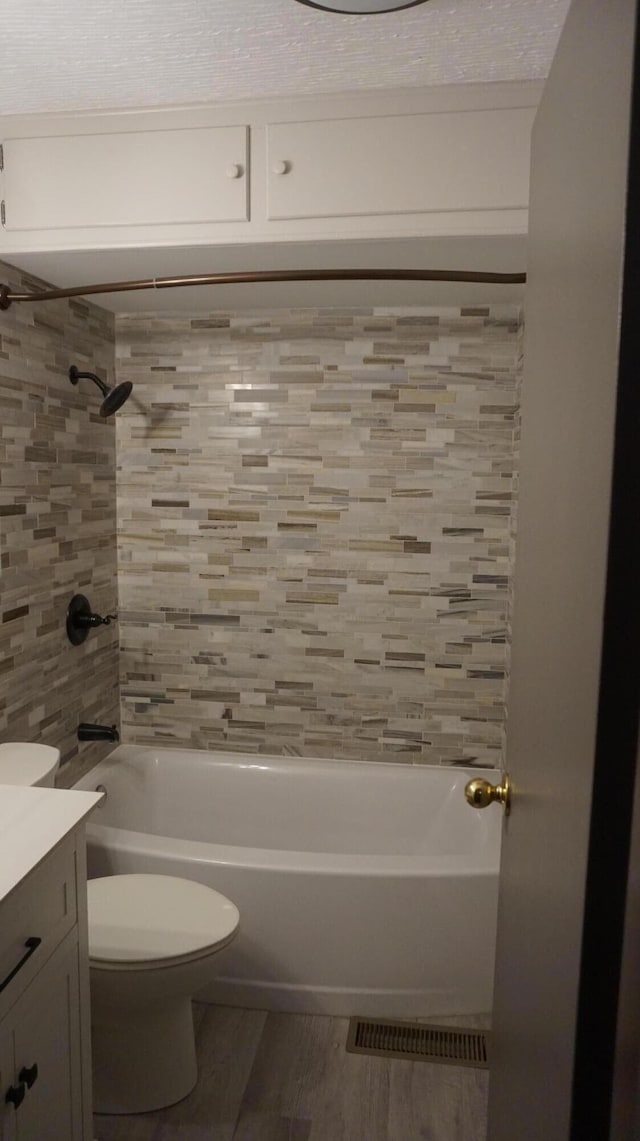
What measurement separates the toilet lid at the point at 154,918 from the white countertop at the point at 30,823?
464 mm

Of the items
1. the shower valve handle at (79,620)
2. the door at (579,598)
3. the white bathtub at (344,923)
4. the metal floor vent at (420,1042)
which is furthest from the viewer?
the shower valve handle at (79,620)

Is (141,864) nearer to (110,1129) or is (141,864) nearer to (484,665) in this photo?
(110,1129)

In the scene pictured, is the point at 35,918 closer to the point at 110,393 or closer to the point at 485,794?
the point at 485,794

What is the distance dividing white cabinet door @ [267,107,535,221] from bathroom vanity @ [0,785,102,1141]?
1.48 meters

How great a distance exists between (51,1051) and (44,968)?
6.4 inches

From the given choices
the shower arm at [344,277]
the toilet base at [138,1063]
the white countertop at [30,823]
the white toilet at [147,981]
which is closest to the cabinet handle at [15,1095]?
the white countertop at [30,823]

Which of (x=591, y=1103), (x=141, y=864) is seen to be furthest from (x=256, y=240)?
(x=591, y=1103)

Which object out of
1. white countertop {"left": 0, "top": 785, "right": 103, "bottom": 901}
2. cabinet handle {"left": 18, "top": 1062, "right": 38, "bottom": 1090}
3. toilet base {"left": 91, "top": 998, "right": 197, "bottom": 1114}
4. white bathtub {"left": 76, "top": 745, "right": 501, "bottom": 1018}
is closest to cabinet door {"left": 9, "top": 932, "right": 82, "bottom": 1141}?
cabinet handle {"left": 18, "top": 1062, "right": 38, "bottom": 1090}

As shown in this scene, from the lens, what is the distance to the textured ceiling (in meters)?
1.50

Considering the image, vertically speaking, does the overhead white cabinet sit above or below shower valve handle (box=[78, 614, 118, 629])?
above

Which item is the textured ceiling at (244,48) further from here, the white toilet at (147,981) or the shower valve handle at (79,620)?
the white toilet at (147,981)

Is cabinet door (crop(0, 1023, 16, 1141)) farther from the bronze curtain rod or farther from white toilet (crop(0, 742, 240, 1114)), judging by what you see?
the bronze curtain rod

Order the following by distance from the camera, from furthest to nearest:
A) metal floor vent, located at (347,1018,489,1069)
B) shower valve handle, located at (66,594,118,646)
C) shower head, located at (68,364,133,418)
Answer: shower valve handle, located at (66,594,118,646)
shower head, located at (68,364,133,418)
metal floor vent, located at (347,1018,489,1069)

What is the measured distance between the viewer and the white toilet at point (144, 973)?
1.76 m
